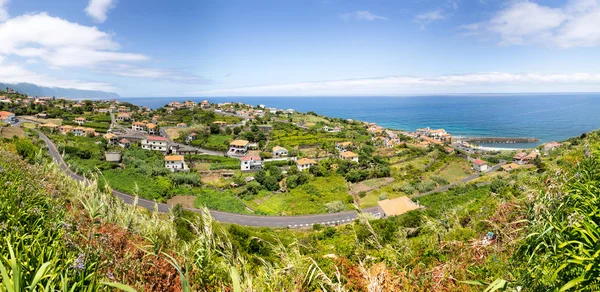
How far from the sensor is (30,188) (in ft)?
18.0

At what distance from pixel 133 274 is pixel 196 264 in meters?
0.66

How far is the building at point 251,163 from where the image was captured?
117 ft

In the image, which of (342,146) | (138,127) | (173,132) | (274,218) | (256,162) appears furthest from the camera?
(138,127)

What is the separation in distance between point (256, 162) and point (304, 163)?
6.19 meters

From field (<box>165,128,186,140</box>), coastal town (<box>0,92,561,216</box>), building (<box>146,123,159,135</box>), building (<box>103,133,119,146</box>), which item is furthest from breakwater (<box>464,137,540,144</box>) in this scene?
building (<box>103,133,119,146</box>)

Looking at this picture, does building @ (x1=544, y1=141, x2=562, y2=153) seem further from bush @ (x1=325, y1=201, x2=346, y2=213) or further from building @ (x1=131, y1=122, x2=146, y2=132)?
building @ (x1=131, y1=122, x2=146, y2=132)

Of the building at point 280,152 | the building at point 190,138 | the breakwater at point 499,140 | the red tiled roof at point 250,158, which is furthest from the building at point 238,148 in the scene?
the breakwater at point 499,140

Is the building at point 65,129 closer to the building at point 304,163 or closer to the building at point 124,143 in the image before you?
the building at point 124,143

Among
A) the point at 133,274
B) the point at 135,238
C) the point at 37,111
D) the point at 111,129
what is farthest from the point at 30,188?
the point at 37,111

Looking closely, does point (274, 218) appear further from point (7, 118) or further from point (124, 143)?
point (7, 118)

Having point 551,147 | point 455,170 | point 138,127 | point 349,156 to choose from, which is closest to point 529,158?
point 455,170

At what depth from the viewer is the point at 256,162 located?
3634 cm

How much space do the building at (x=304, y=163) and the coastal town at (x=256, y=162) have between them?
131 mm

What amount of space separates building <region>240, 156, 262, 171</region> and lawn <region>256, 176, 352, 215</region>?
25.1 feet
